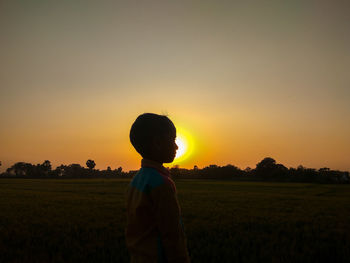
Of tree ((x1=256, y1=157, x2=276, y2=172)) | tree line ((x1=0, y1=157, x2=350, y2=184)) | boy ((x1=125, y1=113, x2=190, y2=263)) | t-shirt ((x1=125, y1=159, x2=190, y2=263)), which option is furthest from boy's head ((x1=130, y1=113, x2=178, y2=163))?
tree ((x1=256, y1=157, x2=276, y2=172))

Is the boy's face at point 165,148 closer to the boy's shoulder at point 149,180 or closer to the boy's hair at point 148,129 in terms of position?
the boy's hair at point 148,129

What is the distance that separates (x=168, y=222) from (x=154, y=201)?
190mm

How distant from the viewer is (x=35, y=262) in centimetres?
547

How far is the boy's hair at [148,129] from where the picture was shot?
2.40m

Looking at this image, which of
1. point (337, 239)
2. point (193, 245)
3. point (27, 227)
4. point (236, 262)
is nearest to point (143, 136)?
point (236, 262)

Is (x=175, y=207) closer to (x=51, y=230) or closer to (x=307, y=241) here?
(x=307, y=241)

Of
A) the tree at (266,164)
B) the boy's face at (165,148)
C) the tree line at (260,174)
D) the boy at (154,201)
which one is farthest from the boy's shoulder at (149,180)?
the tree at (266,164)

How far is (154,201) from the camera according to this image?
210 cm

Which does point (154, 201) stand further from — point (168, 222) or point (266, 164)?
point (266, 164)

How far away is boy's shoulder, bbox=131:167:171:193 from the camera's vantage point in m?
2.12

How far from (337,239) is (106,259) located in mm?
6259

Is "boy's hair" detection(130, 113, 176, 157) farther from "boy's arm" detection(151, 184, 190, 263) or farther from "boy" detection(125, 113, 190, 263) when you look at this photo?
"boy's arm" detection(151, 184, 190, 263)

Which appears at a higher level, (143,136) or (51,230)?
(143,136)

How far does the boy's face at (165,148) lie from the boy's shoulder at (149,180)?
17 centimetres
